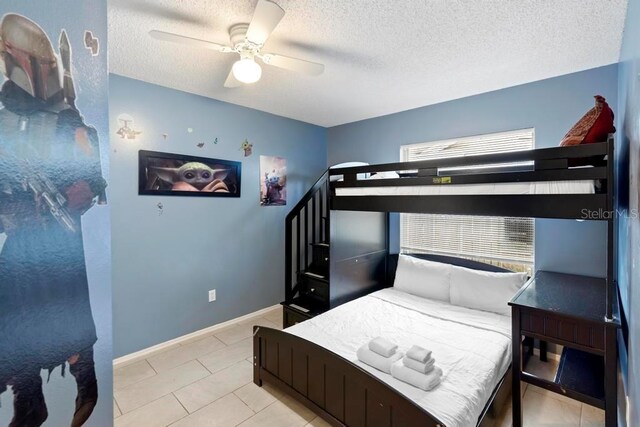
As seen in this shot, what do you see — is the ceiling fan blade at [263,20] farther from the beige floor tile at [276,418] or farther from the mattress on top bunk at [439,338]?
the beige floor tile at [276,418]

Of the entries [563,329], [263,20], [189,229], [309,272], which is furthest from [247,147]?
[563,329]

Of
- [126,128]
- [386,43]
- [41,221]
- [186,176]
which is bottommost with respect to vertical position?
[41,221]

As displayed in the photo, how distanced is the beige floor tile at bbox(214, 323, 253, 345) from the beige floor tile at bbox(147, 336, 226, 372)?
66 mm

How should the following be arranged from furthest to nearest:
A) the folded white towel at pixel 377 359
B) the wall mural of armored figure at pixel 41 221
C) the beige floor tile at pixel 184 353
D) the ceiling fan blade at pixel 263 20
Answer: the beige floor tile at pixel 184 353, the folded white towel at pixel 377 359, the ceiling fan blade at pixel 263 20, the wall mural of armored figure at pixel 41 221

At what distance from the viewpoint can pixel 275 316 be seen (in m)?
3.77

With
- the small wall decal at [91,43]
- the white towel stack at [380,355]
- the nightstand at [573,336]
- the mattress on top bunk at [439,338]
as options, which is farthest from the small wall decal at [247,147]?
the nightstand at [573,336]

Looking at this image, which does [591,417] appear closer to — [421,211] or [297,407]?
[421,211]

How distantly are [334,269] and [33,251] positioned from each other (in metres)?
2.53

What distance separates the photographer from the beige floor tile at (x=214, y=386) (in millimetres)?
2209

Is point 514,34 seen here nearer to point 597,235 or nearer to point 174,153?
point 597,235

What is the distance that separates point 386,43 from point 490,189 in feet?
4.03

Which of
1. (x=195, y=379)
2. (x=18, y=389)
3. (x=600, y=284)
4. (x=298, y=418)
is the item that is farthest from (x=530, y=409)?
(x=18, y=389)

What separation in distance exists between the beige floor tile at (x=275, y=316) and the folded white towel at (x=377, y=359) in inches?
71.0

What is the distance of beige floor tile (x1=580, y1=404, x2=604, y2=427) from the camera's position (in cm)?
196
